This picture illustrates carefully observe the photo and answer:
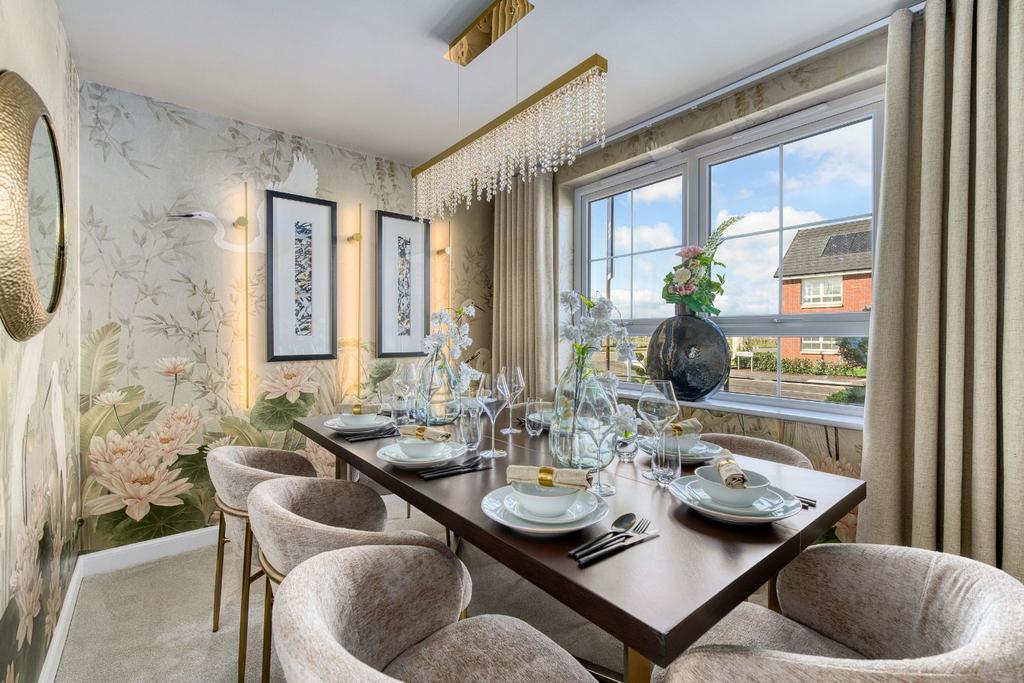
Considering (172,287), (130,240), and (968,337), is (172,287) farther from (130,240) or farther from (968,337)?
(968,337)

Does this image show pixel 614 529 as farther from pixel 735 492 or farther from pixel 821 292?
pixel 821 292

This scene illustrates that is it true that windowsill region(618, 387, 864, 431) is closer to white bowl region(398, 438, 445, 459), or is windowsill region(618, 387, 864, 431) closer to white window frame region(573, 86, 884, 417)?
white window frame region(573, 86, 884, 417)

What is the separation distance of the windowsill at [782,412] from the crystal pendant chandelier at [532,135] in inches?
58.4

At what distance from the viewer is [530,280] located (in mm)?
3434

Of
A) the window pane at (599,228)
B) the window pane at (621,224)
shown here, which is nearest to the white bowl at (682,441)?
the window pane at (621,224)

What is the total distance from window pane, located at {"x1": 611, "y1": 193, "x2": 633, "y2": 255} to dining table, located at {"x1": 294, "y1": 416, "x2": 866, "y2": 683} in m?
2.03

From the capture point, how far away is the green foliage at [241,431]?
2766 mm

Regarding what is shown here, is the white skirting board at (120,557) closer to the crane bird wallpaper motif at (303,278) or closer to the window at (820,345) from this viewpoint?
the crane bird wallpaper motif at (303,278)

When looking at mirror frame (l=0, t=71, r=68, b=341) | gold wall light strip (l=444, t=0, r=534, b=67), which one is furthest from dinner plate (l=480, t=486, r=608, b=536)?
gold wall light strip (l=444, t=0, r=534, b=67)

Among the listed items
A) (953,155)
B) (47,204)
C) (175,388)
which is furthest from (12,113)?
(953,155)

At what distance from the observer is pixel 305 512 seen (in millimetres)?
1543

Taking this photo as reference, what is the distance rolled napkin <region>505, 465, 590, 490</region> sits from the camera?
1.08 meters

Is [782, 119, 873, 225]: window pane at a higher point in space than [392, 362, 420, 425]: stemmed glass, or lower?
higher

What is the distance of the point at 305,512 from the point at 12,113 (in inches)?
51.1
